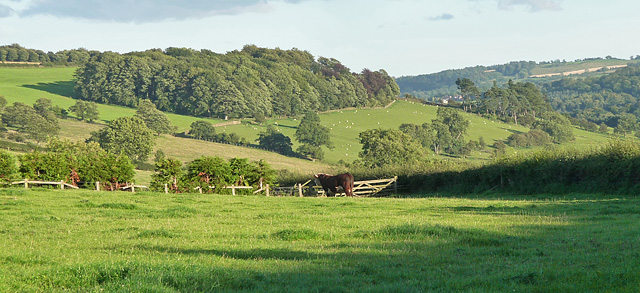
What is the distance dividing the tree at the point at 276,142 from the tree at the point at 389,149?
38.0m

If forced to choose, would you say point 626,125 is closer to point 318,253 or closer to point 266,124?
point 266,124

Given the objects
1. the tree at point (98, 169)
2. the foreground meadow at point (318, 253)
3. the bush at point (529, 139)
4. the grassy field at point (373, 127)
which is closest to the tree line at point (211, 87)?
the grassy field at point (373, 127)

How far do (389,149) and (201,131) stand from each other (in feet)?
182

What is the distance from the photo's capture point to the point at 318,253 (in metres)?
10.4

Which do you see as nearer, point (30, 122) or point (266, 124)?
point (30, 122)

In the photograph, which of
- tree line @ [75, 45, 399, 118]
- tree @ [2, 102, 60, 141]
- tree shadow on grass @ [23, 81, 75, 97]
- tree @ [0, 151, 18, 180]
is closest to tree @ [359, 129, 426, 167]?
tree @ [0, 151, 18, 180]

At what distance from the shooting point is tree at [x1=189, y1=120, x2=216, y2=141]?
4835 inches

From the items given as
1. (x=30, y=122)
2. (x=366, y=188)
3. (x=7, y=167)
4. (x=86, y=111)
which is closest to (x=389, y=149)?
(x=366, y=188)

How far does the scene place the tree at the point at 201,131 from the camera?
12281 cm

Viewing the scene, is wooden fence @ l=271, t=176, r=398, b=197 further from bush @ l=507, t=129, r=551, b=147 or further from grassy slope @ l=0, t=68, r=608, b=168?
bush @ l=507, t=129, r=551, b=147

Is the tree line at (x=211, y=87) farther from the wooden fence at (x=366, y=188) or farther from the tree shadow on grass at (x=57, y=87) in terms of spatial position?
the wooden fence at (x=366, y=188)

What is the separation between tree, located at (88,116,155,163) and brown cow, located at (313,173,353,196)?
55332 millimetres

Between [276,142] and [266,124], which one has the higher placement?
[266,124]

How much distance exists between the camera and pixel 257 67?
183375mm
